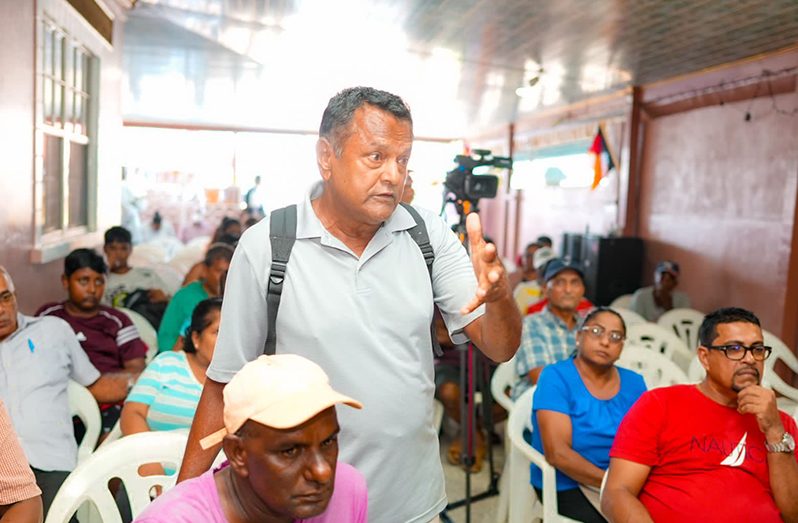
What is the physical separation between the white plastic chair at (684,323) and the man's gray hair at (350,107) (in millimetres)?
3983

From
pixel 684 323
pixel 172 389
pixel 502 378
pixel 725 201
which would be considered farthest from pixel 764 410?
pixel 725 201

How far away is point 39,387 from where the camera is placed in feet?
7.20

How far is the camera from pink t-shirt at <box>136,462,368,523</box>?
3.24ft

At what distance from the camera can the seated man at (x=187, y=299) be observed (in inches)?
126

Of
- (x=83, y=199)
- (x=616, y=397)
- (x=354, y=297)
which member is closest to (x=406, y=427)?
Answer: (x=354, y=297)

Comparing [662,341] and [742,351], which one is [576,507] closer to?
[742,351]

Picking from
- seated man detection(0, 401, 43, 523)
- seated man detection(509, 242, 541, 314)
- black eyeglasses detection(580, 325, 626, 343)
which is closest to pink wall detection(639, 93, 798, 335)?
seated man detection(509, 242, 541, 314)

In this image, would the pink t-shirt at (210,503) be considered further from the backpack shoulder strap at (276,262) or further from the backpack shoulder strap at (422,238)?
the backpack shoulder strap at (422,238)

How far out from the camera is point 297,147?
12508 millimetres

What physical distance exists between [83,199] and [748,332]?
13.8 feet

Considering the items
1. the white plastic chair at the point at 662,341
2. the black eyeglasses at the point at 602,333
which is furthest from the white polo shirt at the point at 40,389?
the white plastic chair at the point at 662,341

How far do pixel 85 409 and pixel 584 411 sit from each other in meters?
1.84

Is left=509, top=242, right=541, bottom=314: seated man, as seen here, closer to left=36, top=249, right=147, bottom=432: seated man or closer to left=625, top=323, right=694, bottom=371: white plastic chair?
left=625, top=323, right=694, bottom=371: white plastic chair

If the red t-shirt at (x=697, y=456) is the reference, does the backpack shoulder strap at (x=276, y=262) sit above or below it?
above
